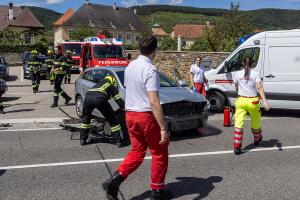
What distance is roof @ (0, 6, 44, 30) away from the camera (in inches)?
2985

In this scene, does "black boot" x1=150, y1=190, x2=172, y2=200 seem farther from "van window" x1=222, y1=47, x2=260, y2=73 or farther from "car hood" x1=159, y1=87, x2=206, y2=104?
"van window" x1=222, y1=47, x2=260, y2=73

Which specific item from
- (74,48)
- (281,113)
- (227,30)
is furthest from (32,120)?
(227,30)

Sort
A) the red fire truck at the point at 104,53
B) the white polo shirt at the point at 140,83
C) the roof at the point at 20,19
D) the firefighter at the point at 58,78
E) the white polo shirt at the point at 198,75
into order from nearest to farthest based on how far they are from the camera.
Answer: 1. the white polo shirt at the point at 140,83
2. the white polo shirt at the point at 198,75
3. the firefighter at the point at 58,78
4. the red fire truck at the point at 104,53
5. the roof at the point at 20,19

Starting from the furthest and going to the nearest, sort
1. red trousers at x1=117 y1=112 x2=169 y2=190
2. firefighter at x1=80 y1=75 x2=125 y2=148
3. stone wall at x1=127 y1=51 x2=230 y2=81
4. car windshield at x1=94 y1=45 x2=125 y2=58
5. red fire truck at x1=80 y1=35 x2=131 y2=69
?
stone wall at x1=127 y1=51 x2=230 y2=81
car windshield at x1=94 y1=45 x2=125 y2=58
red fire truck at x1=80 y1=35 x2=131 y2=69
firefighter at x1=80 y1=75 x2=125 y2=148
red trousers at x1=117 y1=112 x2=169 y2=190

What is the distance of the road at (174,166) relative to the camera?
529 centimetres

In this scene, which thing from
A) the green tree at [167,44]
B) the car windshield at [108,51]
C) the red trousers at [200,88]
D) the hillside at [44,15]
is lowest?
the red trousers at [200,88]

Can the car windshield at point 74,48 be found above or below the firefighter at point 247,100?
above

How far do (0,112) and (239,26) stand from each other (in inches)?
1109

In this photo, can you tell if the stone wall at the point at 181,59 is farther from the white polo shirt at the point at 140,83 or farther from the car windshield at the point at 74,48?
the white polo shirt at the point at 140,83

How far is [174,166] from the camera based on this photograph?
6488 millimetres

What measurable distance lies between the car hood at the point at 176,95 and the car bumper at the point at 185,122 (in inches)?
13.2

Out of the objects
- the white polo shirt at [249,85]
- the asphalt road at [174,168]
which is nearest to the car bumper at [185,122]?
the asphalt road at [174,168]

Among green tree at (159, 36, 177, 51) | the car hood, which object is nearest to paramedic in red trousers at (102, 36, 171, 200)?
the car hood

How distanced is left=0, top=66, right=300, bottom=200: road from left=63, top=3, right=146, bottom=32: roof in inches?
2950
